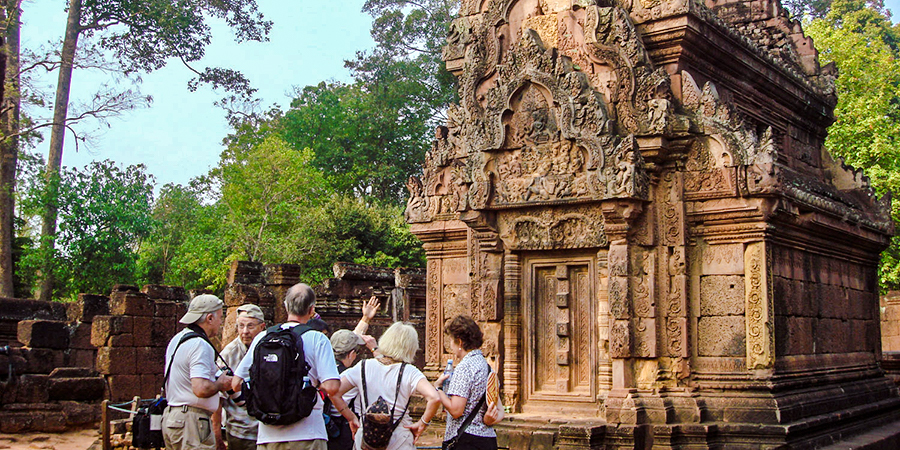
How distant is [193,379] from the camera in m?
5.64

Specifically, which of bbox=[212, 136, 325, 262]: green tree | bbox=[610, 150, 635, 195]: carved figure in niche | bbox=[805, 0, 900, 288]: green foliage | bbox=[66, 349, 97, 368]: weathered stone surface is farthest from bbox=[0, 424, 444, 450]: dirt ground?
bbox=[805, 0, 900, 288]: green foliage

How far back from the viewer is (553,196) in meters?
8.97

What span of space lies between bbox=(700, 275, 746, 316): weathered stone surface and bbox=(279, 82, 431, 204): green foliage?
26755 millimetres

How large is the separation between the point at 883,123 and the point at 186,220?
27.9 m

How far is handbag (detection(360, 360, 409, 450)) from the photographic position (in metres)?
5.02

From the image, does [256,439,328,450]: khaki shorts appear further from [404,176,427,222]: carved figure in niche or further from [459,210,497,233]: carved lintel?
[404,176,427,222]: carved figure in niche

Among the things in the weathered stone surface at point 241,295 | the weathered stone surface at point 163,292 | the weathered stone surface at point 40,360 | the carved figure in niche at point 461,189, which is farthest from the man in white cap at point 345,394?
the weathered stone surface at point 163,292

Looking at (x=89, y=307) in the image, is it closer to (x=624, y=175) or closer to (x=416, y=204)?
(x=416, y=204)

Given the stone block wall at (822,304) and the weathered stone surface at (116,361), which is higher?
the stone block wall at (822,304)

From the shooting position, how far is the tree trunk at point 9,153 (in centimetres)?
2250

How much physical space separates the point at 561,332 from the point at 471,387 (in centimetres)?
394

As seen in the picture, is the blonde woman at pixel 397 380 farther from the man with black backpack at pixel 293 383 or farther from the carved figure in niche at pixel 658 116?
the carved figure in niche at pixel 658 116

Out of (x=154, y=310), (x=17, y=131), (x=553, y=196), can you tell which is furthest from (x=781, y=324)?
(x=17, y=131)

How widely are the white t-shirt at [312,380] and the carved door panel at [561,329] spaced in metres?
4.29
